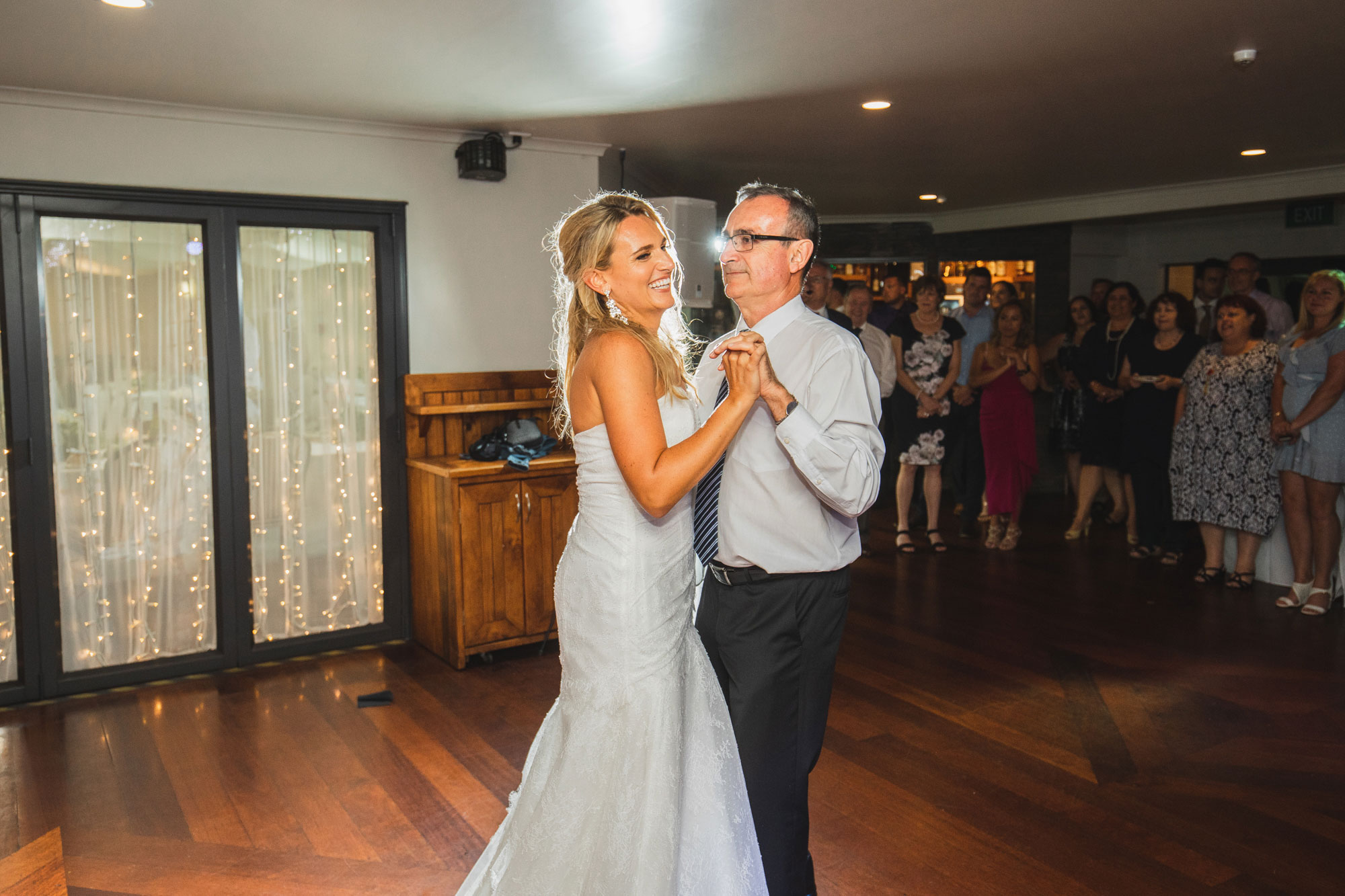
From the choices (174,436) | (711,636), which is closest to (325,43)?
(174,436)

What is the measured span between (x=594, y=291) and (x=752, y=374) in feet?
1.28

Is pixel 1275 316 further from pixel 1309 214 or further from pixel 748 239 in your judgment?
pixel 748 239

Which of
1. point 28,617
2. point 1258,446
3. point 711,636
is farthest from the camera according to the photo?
point 1258,446

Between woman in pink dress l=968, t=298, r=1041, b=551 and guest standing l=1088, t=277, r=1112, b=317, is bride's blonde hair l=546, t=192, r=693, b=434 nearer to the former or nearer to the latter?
woman in pink dress l=968, t=298, r=1041, b=551

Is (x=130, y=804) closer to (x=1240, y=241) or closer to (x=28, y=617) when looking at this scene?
(x=28, y=617)

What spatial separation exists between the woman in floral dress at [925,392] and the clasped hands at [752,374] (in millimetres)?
4776

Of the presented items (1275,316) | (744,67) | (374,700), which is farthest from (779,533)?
(1275,316)

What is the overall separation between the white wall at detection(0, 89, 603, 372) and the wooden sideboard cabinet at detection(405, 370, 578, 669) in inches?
11.8

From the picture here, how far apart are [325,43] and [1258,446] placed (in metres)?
5.06

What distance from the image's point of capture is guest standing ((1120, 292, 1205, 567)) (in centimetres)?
604

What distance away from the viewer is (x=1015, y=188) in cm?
742

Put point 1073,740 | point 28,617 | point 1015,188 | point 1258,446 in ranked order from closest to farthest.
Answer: point 1073,740
point 28,617
point 1258,446
point 1015,188

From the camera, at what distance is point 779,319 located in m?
2.09

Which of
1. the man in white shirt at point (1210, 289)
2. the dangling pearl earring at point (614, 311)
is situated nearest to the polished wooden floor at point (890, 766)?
the dangling pearl earring at point (614, 311)
